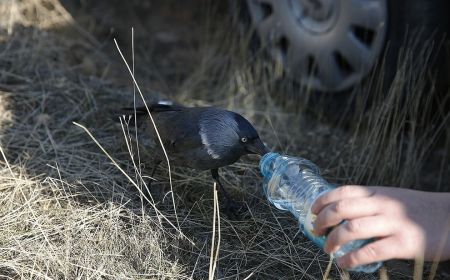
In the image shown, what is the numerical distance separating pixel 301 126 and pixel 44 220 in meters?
2.04

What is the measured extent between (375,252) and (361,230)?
0.09m

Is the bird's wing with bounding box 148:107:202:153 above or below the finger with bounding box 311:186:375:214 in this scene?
below

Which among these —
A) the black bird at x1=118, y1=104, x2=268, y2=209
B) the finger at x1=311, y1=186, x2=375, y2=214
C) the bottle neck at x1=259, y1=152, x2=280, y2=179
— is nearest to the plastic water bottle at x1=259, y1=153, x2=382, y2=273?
the bottle neck at x1=259, y1=152, x2=280, y2=179

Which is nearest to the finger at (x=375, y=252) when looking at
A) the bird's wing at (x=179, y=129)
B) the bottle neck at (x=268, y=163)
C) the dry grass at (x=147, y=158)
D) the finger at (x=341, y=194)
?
the finger at (x=341, y=194)

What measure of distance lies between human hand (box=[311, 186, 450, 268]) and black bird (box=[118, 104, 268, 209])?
3.17ft

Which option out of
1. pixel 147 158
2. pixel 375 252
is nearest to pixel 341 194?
pixel 375 252

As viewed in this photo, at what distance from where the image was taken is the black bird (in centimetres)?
320

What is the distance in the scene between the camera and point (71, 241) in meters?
3.07

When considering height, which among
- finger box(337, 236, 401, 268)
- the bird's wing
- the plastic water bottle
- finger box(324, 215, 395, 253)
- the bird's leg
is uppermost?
finger box(324, 215, 395, 253)

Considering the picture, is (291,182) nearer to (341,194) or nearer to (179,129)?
(179,129)

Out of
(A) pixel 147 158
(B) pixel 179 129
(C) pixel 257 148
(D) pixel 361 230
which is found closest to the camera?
(D) pixel 361 230

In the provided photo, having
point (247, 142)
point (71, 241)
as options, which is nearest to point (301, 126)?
point (247, 142)

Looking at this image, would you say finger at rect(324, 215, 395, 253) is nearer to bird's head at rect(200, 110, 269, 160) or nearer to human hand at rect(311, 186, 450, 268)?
human hand at rect(311, 186, 450, 268)

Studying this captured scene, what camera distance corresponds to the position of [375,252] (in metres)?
2.13
